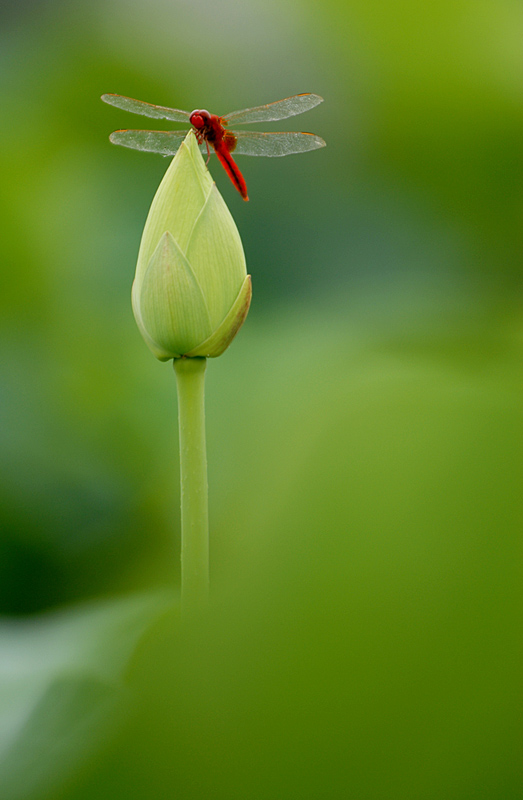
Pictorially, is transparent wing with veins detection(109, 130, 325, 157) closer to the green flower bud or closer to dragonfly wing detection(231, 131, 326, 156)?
dragonfly wing detection(231, 131, 326, 156)

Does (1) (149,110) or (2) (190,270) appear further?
(1) (149,110)

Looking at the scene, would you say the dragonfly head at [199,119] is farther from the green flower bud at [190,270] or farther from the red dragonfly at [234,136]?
the green flower bud at [190,270]

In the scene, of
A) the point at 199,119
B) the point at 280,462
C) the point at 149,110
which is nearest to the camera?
the point at 280,462

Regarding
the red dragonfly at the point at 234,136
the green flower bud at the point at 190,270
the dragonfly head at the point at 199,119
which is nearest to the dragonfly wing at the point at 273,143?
the red dragonfly at the point at 234,136

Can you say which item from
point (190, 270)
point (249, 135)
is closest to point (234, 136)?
point (249, 135)

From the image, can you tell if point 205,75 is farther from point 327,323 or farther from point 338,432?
point 338,432

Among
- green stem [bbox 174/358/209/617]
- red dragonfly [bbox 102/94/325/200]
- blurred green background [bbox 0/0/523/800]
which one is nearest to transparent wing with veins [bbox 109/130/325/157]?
red dragonfly [bbox 102/94/325/200]

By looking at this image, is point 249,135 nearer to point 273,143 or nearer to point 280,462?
point 273,143
